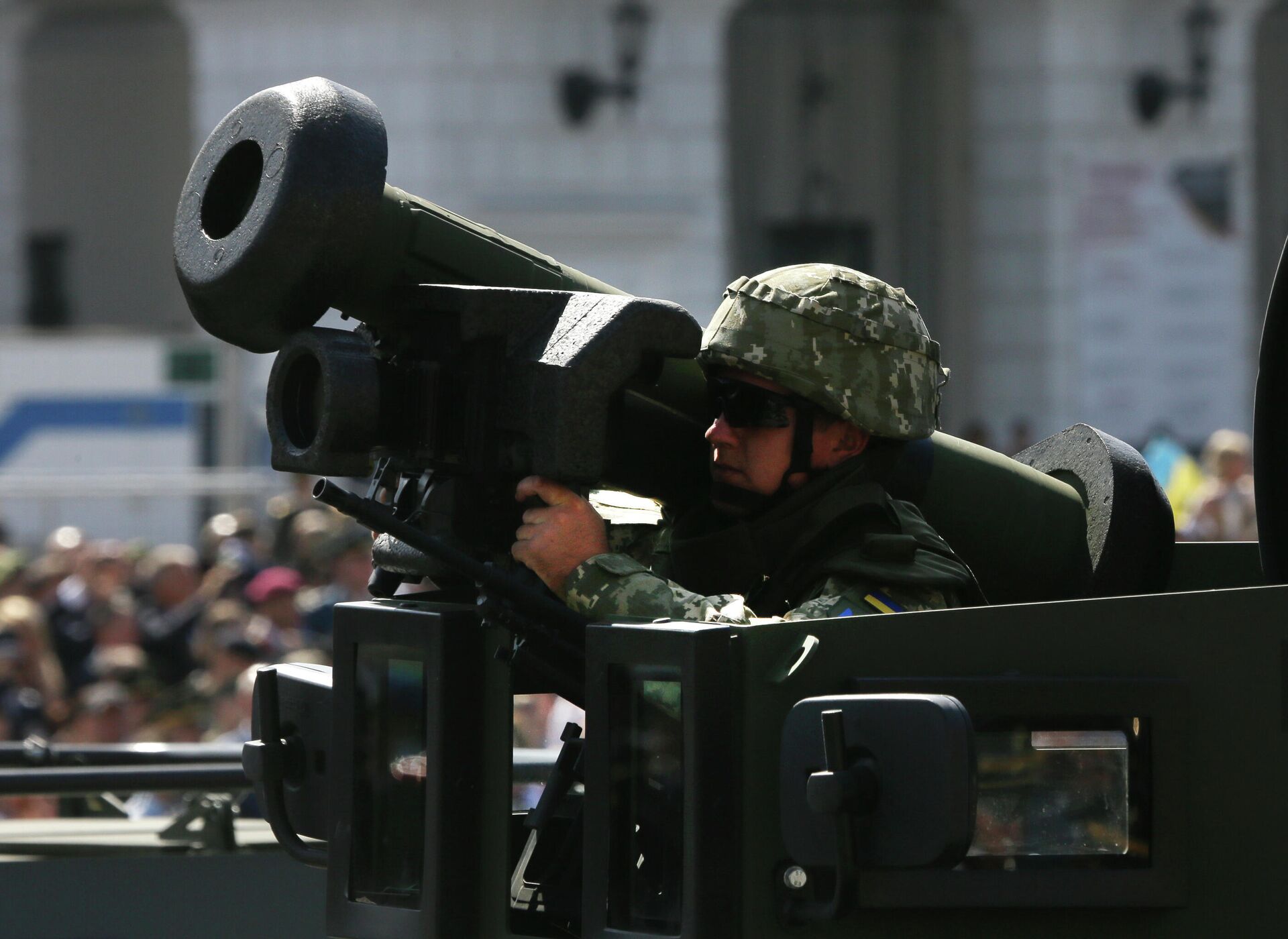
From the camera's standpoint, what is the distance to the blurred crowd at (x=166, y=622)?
7492mm

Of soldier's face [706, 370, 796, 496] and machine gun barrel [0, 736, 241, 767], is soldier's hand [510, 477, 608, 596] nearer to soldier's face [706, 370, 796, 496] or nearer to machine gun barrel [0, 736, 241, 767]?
soldier's face [706, 370, 796, 496]

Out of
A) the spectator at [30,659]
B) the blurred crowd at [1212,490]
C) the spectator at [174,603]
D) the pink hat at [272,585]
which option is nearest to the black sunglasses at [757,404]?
the spectator at [30,659]

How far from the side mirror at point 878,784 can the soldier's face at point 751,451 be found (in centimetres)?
74

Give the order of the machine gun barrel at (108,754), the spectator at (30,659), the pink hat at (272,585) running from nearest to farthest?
the machine gun barrel at (108,754), the spectator at (30,659), the pink hat at (272,585)

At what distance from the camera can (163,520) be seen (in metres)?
12.5

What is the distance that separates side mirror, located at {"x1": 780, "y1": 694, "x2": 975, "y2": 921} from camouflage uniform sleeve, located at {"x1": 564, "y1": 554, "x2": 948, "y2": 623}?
16.3 inches

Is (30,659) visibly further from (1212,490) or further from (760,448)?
(760,448)

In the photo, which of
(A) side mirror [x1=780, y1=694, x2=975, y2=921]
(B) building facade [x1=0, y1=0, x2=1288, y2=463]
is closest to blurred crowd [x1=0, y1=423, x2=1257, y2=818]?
(A) side mirror [x1=780, y1=694, x2=975, y2=921]

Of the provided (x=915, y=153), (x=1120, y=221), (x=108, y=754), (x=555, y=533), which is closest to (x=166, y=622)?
(x=108, y=754)

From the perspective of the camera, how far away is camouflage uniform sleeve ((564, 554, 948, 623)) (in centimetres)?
267

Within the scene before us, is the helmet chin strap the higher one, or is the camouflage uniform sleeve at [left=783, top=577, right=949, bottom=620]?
the helmet chin strap

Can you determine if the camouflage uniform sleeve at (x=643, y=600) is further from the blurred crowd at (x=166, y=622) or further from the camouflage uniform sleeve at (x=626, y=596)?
the blurred crowd at (x=166, y=622)

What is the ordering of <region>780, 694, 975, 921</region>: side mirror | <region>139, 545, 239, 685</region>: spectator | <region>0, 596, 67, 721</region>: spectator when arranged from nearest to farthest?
<region>780, 694, 975, 921</region>: side mirror → <region>0, 596, 67, 721</region>: spectator → <region>139, 545, 239, 685</region>: spectator

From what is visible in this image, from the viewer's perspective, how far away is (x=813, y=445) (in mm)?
3000
